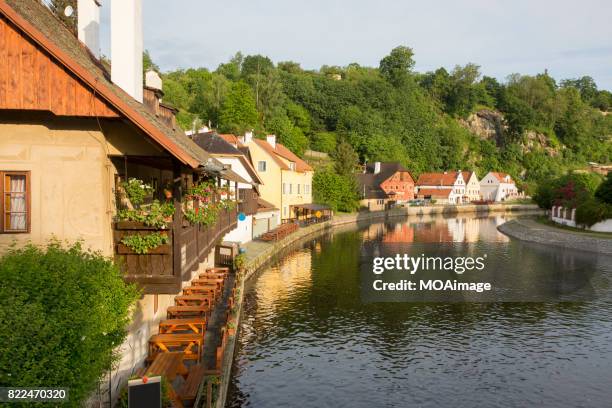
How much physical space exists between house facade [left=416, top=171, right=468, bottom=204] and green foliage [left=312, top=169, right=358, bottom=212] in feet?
174

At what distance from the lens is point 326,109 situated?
139 meters

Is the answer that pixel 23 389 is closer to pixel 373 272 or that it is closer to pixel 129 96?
pixel 129 96

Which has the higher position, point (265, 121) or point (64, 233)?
point (265, 121)

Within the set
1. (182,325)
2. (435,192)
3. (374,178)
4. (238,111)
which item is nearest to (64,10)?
(182,325)

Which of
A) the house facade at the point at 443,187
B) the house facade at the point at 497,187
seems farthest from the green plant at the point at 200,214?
the house facade at the point at 497,187

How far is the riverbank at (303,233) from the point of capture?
18.3m

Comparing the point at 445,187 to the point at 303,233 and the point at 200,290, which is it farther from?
the point at 200,290

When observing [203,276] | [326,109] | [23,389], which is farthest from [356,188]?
[23,389]

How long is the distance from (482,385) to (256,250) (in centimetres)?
2681

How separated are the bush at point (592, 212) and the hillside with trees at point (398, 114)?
4303cm

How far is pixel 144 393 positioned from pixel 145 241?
367 centimetres

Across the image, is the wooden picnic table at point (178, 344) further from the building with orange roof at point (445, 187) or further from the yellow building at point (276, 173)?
the building with orange roof at point (445, 187)

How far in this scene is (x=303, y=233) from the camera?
6031 cm

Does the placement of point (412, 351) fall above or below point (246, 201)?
below
